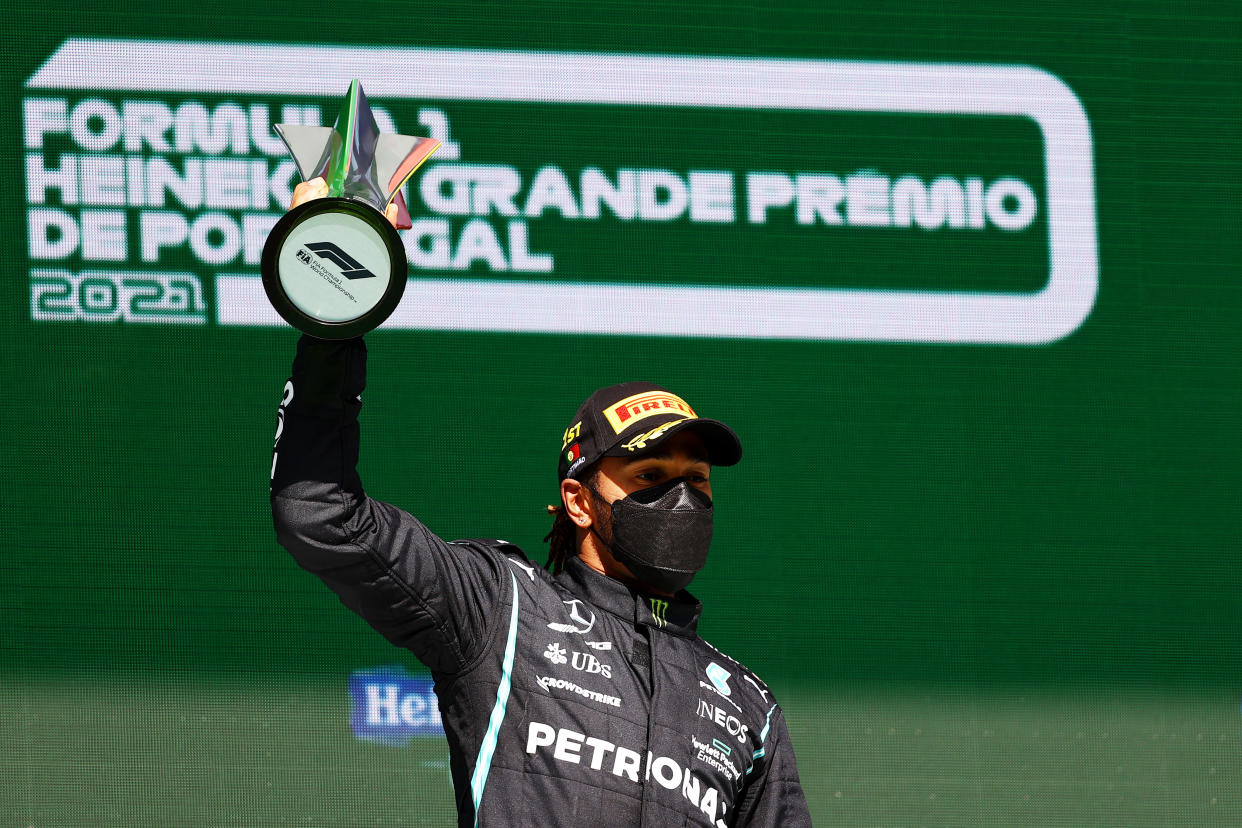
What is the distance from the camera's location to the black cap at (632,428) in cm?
200

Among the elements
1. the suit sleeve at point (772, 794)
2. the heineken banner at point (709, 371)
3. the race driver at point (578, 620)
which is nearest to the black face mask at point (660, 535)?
the race driver at point (578, 620)

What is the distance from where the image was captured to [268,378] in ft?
10.2

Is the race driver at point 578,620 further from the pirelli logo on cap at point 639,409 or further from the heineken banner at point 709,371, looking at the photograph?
the heineken banner at point 709,371

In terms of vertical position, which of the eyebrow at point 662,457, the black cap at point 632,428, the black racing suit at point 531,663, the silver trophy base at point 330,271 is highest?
the silver trophy base at point 330,271

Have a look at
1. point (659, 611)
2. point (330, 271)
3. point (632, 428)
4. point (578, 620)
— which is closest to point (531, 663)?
point (578, 620)

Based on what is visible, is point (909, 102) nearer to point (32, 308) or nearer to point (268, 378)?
point (268, 378)

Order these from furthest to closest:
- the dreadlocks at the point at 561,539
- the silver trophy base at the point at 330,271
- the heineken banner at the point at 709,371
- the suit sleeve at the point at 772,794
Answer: the heineken banner at the point at 709,371, the dreadlocks at the point at 561,539, the suit sleeve at the point at 772,794, the silver trophy base at the point at 330,271

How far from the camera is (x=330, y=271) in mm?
1628

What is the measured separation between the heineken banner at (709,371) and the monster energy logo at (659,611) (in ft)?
3.68

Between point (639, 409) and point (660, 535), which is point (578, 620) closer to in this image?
point (660, 535)

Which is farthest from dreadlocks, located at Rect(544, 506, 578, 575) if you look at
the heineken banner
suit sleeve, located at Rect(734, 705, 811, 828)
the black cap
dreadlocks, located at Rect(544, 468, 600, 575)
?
the heineken banner

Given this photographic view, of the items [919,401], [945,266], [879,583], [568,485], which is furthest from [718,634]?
[568,485]

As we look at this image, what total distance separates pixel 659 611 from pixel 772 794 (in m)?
0.26

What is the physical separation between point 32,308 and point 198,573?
1.93 ft
